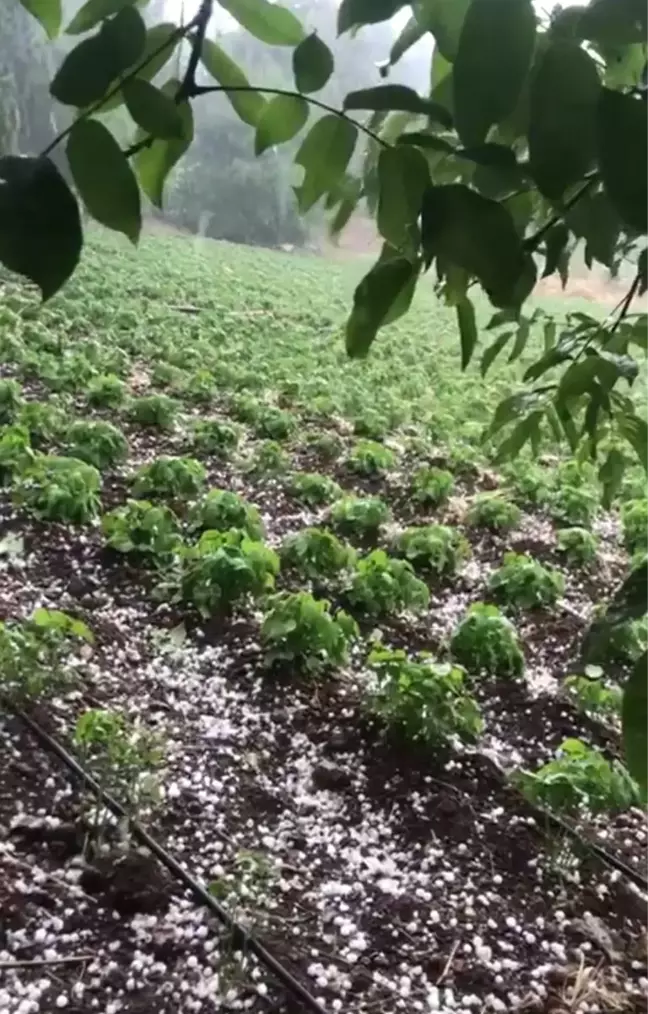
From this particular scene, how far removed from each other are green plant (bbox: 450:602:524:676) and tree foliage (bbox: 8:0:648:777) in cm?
208

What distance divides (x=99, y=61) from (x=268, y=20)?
0.11 metres

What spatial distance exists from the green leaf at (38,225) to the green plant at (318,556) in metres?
2.73

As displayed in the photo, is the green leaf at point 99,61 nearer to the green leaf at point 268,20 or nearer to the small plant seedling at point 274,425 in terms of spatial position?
the green leaf at point 268,20

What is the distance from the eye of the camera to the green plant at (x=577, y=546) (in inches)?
145

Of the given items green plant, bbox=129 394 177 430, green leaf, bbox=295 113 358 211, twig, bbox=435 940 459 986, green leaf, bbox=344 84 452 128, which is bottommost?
green plant, bbox=129 394 177 430

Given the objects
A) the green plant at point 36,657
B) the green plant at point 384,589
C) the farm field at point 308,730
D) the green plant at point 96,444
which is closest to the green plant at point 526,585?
the farm field at point 308,730

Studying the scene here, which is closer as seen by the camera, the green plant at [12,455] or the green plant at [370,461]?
the green plant at [12,455]

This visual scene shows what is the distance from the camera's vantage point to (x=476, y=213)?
Result: 1.21 feet

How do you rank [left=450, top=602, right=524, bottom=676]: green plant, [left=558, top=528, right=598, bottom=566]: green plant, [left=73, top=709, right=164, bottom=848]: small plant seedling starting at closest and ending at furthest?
1. [left=73, top=709, right=164, bottom=848]: small plant seedling
2. [left=450, top=602, right=524, bottom=676]: green plant
3. [left=558, top=528, right=598, bottom=566]: green plant

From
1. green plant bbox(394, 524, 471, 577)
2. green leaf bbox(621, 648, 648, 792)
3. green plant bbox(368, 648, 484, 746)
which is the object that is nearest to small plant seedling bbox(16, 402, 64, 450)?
green plant bbox(394, 524, 471, 577)

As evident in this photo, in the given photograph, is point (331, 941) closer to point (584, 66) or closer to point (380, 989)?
point (380, 989)

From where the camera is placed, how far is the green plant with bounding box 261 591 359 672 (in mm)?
2449

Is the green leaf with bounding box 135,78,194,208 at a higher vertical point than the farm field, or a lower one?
higher

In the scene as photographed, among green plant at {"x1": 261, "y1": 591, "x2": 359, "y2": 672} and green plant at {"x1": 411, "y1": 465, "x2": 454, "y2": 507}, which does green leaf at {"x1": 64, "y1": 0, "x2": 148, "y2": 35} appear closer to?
green plant at {"x1": 261, "y1": 591, "x2": 359, "y2": 672}
